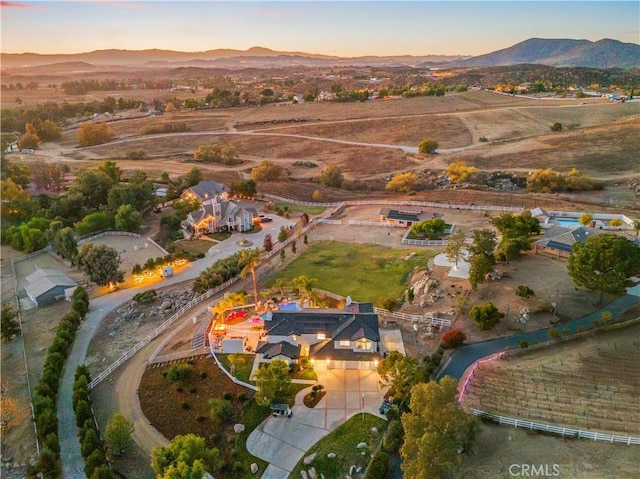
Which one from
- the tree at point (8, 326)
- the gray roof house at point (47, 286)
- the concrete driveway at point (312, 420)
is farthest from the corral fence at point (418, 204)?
the tree at point (8, 326)

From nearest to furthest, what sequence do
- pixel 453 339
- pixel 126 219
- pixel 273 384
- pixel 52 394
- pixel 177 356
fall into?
pixel 273 384 → pixel 52 394 → pixel 453 339 → pixel 177 356 → pixel 126 219

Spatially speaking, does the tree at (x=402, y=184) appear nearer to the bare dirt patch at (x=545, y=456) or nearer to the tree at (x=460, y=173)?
the tree at (x=460, y=173)

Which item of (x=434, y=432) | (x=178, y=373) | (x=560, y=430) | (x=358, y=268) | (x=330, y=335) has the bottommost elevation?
(x=178, y=373)

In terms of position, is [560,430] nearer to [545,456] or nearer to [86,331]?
[545,456]

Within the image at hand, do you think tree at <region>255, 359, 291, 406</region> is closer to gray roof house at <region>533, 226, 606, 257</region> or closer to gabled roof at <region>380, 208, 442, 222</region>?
gray roof house at <region>533, 226, 606, 257</region>

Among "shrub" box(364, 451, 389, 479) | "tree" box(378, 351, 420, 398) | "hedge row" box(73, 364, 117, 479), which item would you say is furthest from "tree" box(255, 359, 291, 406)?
"hedge row" box(73, 364, 117, 479)

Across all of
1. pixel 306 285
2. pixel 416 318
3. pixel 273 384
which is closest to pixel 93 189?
pixel 306 285

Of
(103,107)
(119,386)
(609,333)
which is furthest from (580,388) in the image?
(103,107)
